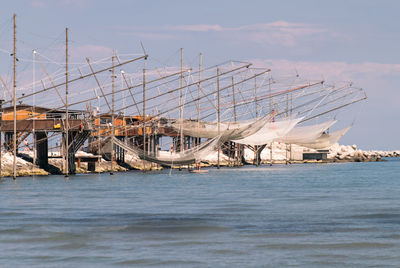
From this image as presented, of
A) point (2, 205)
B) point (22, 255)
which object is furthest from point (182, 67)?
point (22, 255)

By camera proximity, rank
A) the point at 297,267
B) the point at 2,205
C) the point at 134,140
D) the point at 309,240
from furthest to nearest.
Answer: the point at 134,140
the point at 2,205
the point at 309,240
the point at 297,267

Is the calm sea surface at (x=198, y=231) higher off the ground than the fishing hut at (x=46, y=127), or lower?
lower

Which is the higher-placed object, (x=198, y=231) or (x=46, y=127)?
(x=46, y=127)

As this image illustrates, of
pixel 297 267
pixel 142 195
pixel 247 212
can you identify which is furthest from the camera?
pixel 142 195

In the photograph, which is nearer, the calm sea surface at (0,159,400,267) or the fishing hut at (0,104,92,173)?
the calm sea surface at (0,159,400,267)

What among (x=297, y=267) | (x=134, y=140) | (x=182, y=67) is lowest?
(x=297, y=267)

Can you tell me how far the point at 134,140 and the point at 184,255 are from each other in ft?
290

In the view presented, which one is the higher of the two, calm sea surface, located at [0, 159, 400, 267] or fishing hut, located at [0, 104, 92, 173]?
fishing hut, located at [0, 104, 92, 173]

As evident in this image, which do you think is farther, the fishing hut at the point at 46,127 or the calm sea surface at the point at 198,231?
the fishing hut at the point at 46,127

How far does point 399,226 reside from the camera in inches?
1186

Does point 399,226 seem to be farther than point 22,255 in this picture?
Yes

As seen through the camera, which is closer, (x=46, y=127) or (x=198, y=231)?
(x=198, y=231)

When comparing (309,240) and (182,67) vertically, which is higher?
(182,67)

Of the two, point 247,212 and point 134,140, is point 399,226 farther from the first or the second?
point 134,140
